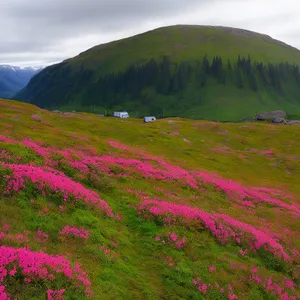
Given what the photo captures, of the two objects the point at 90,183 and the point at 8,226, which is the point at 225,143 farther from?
the point at 8,226

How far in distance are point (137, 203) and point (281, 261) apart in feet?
38.0

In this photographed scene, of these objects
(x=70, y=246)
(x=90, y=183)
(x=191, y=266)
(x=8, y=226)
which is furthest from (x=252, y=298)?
(x=90, y=183)

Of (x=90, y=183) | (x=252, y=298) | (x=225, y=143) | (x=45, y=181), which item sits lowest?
(x=225, y=143)

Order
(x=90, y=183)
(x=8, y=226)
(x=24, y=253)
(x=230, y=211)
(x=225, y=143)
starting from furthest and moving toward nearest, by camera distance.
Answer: (x=225, y=143) → (x=230, y=211) → (x=90, y=183) → (x=8, y=226) → (x=24, y=253)

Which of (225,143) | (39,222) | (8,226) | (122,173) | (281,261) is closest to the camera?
(8,226)

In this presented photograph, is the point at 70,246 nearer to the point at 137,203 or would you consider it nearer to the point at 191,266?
the point at 191,266

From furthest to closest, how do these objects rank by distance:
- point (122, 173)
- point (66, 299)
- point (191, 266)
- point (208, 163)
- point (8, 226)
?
1. point (208, 163)
2. point (122, 173)
3. point (191, 266)
4. point (8, 226)
5. point (66, 299)

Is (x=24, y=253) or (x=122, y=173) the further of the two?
(x=122, y=173)

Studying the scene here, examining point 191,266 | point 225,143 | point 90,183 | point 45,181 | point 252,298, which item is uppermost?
point 45,181

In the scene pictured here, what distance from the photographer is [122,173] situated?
34.2 m

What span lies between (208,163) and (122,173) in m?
38.5

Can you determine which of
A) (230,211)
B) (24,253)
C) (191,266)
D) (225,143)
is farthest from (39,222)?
(225,143)

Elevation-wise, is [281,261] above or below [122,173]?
below

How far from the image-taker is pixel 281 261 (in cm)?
2272
